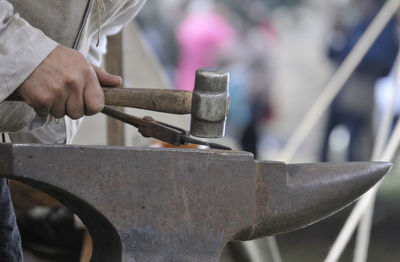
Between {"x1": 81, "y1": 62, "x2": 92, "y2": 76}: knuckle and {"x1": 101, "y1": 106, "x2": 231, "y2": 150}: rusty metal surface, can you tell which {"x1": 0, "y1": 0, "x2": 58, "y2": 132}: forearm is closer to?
{"x1": 81, "y1": 62, "x2": 92, "y2": 76}: knuckle

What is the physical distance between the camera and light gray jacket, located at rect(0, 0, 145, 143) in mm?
1296

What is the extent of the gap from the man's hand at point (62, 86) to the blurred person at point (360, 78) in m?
3.88

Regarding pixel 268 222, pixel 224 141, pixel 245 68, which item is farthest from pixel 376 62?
pixel 268 222

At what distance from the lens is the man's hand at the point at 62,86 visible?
1.31 metres

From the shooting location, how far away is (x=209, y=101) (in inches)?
55.1

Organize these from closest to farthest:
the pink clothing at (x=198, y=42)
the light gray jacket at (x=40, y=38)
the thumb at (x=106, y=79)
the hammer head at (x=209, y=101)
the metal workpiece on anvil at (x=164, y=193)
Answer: the metal workpiece on anvil at (x=164, y=193) < the light gray jacket at (x=40, y=38) < the hammer head at (x=209, y=101) < the thumb at (x=106, y=79) < the pink clothing at (x=198, y=42)

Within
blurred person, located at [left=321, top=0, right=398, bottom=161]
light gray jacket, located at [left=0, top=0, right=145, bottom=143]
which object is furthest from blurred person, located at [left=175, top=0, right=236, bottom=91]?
light gray jacket, located at [left=0, top=0, right=145, bottom=143]

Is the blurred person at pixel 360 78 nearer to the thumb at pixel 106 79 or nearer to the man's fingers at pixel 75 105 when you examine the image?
the thumb at pixel 106 79

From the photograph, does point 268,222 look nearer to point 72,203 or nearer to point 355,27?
point 72,203

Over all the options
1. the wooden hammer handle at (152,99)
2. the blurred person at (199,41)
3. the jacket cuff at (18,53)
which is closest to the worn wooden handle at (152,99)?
the wooden hammer handle at (152,99)

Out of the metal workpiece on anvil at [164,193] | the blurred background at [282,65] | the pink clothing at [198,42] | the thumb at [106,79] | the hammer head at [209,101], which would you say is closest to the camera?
the metal workpiece on anvil at [164,193]

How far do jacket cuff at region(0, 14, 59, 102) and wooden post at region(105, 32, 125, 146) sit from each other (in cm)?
117

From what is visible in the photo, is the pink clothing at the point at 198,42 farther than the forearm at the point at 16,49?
Yes

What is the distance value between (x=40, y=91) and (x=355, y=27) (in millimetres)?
4115
